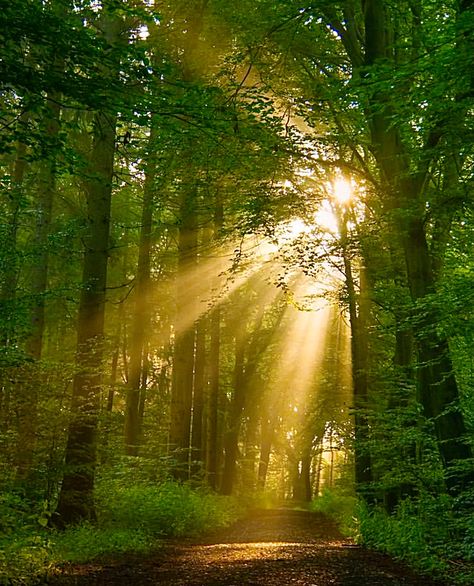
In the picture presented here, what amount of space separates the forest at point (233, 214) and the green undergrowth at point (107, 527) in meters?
0.06

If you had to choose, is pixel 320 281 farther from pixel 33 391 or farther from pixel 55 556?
pixel 55 556

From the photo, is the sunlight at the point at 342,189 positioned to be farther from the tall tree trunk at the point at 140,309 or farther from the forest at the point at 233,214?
the tall tree trunk at the point at 140,309

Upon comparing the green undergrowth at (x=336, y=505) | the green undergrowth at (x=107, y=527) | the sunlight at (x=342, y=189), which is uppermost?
the sunlight at (x=342, y=189)

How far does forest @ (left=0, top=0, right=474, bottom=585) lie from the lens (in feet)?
22.8

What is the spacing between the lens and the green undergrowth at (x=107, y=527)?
7.30m

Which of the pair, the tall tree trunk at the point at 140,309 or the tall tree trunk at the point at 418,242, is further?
the tall tree trunk at the point at 140,309

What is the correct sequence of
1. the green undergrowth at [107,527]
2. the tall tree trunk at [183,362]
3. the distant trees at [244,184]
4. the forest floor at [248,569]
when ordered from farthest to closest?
the tall tree trunk at [183,362], the forest floor at [248,569], the green undergrowth at [107,527], the distant trees at [244,184]

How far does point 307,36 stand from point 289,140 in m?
2.88

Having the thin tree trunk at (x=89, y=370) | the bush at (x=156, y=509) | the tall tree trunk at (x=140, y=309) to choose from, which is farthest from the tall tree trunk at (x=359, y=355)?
the thin tree trunk at (x=89, y=370)

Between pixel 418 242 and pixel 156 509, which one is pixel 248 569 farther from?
pixel 418 242

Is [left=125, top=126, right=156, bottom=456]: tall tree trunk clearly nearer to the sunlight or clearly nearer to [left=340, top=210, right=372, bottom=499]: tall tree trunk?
the sunlight

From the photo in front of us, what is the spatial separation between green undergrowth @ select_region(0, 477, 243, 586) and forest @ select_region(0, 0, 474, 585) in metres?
0.06

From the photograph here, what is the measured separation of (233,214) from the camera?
15.3 m

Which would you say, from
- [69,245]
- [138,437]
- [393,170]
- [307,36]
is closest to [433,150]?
[393,170]
